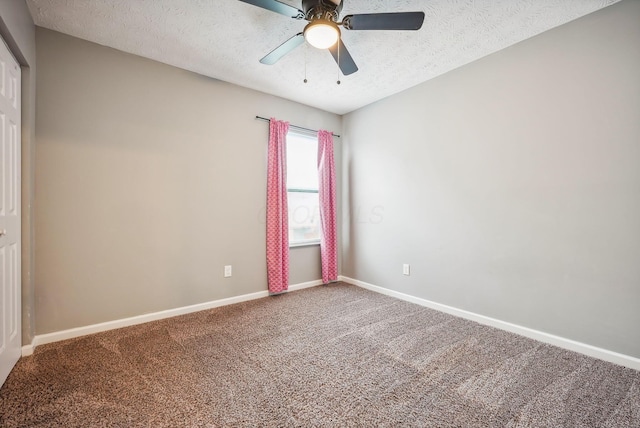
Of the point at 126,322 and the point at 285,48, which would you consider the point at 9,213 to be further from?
the point at 285,48

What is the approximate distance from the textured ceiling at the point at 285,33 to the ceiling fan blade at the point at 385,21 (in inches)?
10.9

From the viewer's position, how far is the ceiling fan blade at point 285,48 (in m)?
1.96

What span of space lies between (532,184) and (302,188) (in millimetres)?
2493

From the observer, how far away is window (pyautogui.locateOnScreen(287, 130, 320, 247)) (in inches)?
146

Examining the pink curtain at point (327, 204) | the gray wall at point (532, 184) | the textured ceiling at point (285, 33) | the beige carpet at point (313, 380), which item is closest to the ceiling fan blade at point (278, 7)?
the textured ceiling at point (285, 33)

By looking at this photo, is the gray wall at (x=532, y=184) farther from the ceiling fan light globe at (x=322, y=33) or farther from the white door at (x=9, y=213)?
the white door at (x=9, y=213)

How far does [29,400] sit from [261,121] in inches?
116

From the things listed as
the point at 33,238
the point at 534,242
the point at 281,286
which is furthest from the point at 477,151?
A: the point at 33,238

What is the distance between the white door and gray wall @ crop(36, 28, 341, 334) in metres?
0.31

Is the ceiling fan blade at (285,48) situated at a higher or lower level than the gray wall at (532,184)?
higher

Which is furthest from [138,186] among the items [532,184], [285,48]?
[532,184]

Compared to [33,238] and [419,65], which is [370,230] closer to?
[419,65]

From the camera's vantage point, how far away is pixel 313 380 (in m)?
1.75

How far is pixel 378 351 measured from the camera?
211cm
